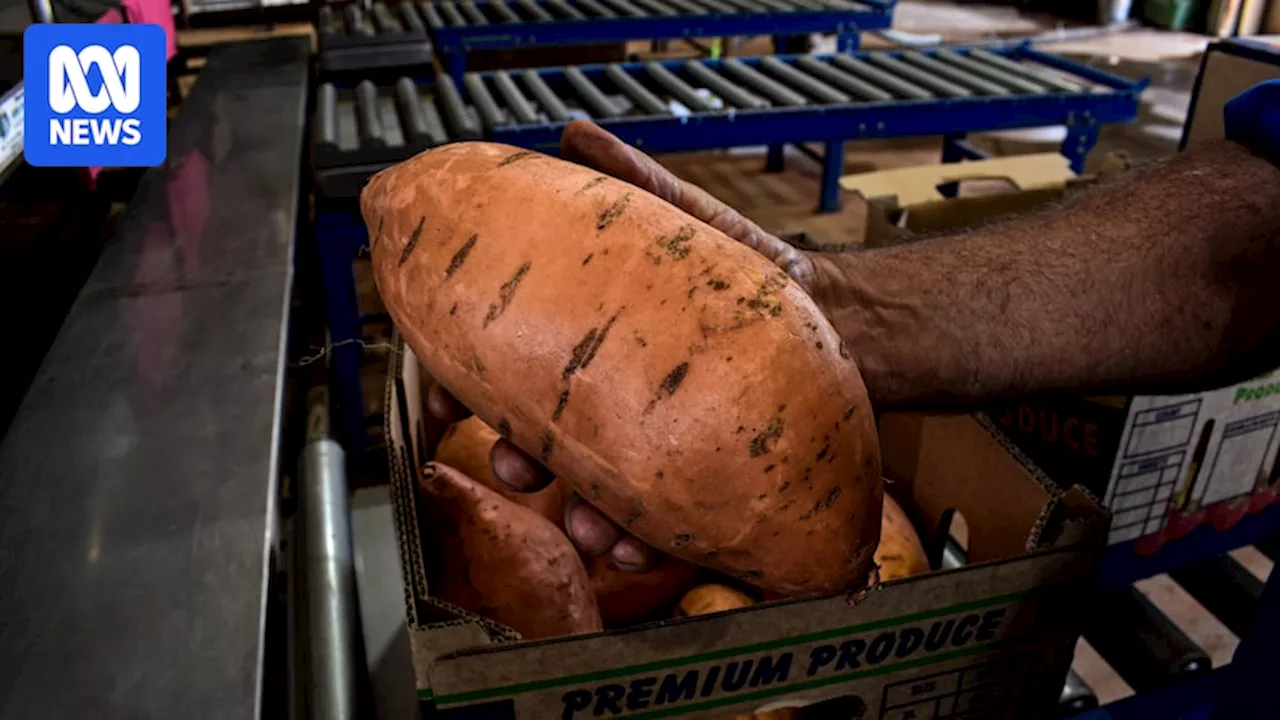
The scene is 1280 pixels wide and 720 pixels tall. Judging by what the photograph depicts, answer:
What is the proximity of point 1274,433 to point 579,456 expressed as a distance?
1040 millimetres

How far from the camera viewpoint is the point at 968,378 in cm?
85

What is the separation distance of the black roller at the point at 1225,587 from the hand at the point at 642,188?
94cm

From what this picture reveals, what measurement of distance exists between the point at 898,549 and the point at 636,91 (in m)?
1.72

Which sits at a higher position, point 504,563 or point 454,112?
point 454,112

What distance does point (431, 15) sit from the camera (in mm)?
3248

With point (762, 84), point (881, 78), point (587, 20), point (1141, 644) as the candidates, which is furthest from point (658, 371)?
point (587, 20)

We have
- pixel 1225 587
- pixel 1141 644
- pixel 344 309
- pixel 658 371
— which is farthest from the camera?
pixel 344 309

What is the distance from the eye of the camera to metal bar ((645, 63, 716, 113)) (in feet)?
7.47

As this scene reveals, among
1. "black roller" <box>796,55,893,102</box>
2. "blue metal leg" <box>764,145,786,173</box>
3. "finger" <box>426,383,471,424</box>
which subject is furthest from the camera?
"blue metal leg" <box>764,145,786,173</box>

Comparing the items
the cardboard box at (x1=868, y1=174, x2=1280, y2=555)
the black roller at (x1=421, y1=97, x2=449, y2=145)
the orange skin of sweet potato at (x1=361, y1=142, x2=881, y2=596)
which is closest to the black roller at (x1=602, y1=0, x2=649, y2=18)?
the black roller at (x1=421, y1=97, x2=449, y2=145)

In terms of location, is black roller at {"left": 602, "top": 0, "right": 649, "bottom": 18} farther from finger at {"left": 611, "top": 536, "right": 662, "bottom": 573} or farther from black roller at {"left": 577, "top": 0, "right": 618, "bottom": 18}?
finger at {"left": 611, "top": 536, "right": 662, "bottom": 573}

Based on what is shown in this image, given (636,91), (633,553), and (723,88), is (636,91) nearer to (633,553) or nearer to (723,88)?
(723,88)

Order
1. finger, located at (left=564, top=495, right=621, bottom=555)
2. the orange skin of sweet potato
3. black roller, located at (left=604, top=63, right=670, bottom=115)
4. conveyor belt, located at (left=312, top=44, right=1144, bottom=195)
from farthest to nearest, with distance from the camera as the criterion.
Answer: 1. black roller, located at (left=604, top=63, right=670, bottom=115)
2. conveyor belt, located at (left=312, top=44, right=1144, bottom=195)
3. finger, located at (left=564, top=495, right=621, bottom=555)
4. the orange skin of sweet potato

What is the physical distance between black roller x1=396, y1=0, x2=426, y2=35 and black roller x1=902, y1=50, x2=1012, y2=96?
155cm
